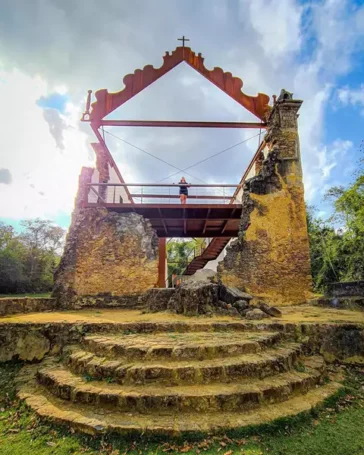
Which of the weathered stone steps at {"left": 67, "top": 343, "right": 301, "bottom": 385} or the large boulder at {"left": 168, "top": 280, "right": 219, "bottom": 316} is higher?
the large boulder at {"left": 168, "top": 280, "right": 219, "bottom": 316}

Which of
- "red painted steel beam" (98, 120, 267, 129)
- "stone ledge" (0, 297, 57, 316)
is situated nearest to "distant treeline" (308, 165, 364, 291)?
"red painted steel beam" (98, 120, 267, 129)

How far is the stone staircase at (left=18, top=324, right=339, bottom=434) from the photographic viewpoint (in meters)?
2.93

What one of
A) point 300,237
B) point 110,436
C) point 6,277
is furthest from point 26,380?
point 6,277

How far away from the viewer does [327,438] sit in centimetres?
272

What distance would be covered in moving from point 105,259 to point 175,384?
6.47 metres

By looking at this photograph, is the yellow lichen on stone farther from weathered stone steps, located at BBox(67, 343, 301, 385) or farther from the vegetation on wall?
the vegetation on wall

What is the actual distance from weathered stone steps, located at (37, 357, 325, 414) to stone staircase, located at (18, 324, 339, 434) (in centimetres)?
1

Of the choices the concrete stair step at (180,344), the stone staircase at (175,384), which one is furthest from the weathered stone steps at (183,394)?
the concrete stair step at (180,344)

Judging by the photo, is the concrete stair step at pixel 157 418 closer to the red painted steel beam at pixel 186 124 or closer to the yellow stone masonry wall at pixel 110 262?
the yellow stone masonry wall at pixel 110 262

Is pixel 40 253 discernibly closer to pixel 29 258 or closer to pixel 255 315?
pixel 29 258

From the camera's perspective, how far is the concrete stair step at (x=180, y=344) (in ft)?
12.5

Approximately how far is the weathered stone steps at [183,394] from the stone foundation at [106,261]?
17.5ft

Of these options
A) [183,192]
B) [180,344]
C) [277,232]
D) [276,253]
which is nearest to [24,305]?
[180,344]

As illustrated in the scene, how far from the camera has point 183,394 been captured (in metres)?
3.07
